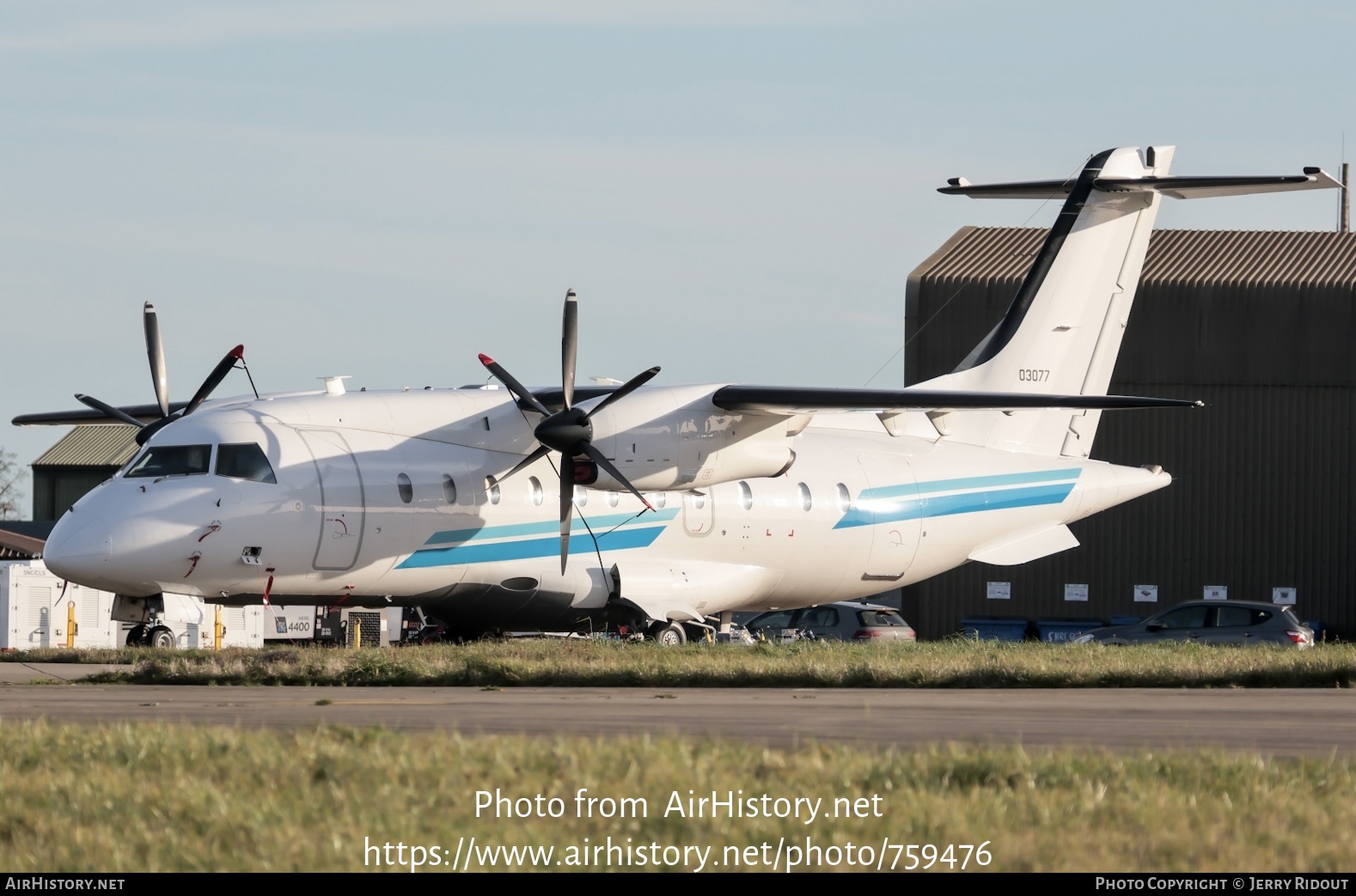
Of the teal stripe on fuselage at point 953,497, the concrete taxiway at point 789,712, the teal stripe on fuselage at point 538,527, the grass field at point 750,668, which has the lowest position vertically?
the grass field at point 750,668

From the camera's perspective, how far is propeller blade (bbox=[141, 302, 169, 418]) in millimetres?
24328

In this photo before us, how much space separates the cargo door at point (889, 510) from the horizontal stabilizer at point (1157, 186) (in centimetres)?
572

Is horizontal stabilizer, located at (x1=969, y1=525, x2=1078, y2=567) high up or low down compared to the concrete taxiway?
up

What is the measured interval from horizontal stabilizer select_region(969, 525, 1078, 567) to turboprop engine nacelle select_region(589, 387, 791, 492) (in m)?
5.97

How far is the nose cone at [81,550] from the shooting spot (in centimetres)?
1980

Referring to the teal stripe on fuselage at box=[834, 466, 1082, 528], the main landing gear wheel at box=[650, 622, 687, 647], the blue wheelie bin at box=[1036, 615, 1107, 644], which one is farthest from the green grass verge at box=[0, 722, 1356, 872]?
the blue wheelie bin at box=[1036, 615, 1107, 644]

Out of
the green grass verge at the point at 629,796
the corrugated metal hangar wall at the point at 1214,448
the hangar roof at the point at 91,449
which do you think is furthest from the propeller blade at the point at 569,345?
the hangar roof at the point at 91,449

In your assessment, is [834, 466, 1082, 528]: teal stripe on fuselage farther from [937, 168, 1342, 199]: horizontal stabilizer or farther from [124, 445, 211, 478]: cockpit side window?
[124, 445, 211, 478]: cockpit side window

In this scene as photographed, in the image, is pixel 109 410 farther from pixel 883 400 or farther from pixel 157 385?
pixel 883 400

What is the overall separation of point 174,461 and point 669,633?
25.8 feet

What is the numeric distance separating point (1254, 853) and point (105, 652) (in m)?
21.6

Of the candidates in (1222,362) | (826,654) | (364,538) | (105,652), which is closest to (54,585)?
(105,652)

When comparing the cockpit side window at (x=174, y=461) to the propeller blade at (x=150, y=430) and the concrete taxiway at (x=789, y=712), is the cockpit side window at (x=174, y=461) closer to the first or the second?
the propeller blade at (x=150, y=430)
